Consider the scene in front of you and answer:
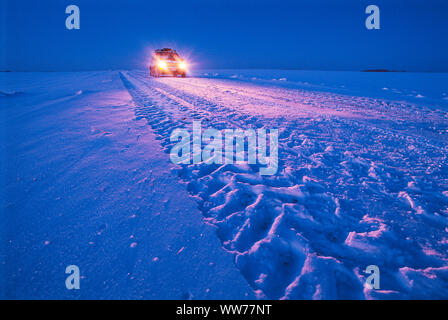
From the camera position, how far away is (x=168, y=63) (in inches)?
647

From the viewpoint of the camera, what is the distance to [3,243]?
129 centimetres

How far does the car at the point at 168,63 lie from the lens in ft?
53.9

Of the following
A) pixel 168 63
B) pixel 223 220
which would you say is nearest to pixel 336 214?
pixel 223 220

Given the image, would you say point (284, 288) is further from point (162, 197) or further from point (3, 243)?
point (3, 243)

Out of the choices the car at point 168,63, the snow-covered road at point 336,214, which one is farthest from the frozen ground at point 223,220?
the car at point 168,63

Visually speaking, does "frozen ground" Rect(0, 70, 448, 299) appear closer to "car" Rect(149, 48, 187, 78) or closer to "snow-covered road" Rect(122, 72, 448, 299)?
"snow-covered road" Rect(122, 72, 448, 299)

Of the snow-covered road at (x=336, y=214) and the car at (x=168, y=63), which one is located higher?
the car at (x=168, y=63)

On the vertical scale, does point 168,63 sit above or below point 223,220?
above

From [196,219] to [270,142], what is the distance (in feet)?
6.15

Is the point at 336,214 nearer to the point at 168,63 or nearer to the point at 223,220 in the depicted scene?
the point at 223,220

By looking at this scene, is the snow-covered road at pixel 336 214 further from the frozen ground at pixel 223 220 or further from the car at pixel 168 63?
the car at pixel 168 63

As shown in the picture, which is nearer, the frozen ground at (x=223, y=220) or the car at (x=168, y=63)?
the frozen ground at (x=223, y=220)

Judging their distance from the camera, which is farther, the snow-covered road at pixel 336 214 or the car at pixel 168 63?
the car at pixel 168 63
